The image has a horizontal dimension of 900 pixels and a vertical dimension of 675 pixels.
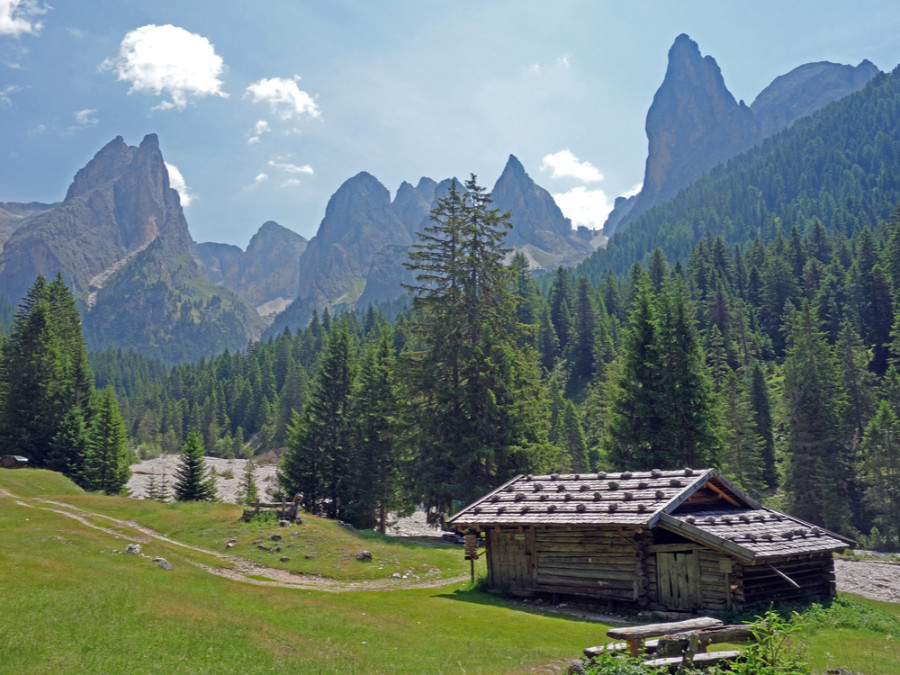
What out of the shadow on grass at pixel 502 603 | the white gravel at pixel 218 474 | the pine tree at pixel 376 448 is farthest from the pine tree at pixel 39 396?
the shadow on grass at pixel 502 603

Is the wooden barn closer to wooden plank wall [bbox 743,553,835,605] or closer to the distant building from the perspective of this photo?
wooden plank wall [bbox 743,553,835,605]

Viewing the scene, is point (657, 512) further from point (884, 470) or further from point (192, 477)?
point (192, 477)

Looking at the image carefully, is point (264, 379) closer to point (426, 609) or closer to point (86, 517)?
point (86, 517)

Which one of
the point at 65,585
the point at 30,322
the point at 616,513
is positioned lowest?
the point at 65,585

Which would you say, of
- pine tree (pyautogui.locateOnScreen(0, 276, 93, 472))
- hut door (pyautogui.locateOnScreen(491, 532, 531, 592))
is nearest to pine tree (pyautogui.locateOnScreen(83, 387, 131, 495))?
pine tree (pyautogui.locateOnScreen(0, 276, 93, 472))

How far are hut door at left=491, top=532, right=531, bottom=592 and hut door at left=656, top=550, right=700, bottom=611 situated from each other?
213 inches

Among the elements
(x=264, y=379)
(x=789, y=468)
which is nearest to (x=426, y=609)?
(x=789, y=468)

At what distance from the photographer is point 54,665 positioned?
37.0 ft

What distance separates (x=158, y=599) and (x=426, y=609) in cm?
866

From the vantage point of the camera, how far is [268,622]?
54.9 ft

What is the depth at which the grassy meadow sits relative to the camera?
1266cm

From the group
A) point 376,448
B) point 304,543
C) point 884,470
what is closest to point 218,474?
point 376,448

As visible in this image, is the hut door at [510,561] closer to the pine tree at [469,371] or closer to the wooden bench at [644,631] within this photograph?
the wooden bench at [644,631]

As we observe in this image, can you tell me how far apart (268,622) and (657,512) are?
1281cm
